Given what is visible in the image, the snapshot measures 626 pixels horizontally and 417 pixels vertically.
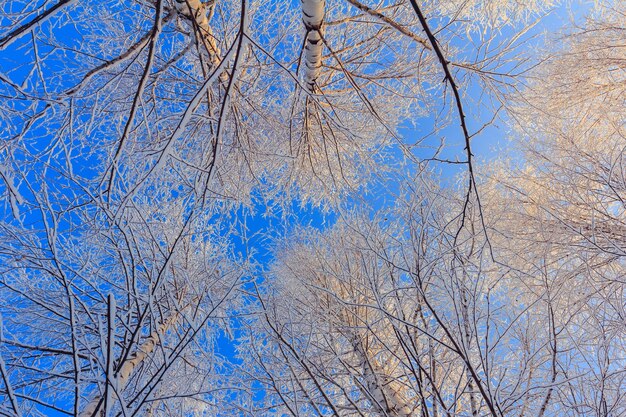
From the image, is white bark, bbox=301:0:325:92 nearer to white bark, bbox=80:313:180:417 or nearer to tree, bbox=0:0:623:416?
tree, bbox=0:0:623:416

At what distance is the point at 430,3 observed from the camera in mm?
3178

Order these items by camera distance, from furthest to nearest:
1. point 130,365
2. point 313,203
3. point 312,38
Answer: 1. point 313,203
2. point 130,365
3. point 312,38

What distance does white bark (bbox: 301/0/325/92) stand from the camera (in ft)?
6.40

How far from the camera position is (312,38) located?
2.39 m

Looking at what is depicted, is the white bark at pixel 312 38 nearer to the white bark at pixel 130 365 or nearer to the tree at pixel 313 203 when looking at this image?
the tree at pixel 313 203

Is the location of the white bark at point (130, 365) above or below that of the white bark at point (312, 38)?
below

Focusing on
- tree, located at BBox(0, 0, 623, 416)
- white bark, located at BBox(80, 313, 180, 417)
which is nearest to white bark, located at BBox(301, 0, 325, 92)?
tree, located at BBox(0, 0, 623, 416)

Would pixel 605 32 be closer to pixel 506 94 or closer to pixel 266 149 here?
pixel 506 94

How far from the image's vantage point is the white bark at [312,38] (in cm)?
195

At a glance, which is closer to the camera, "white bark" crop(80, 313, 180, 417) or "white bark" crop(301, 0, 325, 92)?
"white bark" crop(301, 0, 325, 92)

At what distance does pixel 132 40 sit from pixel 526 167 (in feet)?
17.3

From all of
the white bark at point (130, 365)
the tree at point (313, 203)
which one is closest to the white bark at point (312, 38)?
the tree at point (313, 203)

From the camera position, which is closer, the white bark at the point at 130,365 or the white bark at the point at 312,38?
the white bark at the point at 312,38

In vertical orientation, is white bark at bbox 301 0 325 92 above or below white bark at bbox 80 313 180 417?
above
